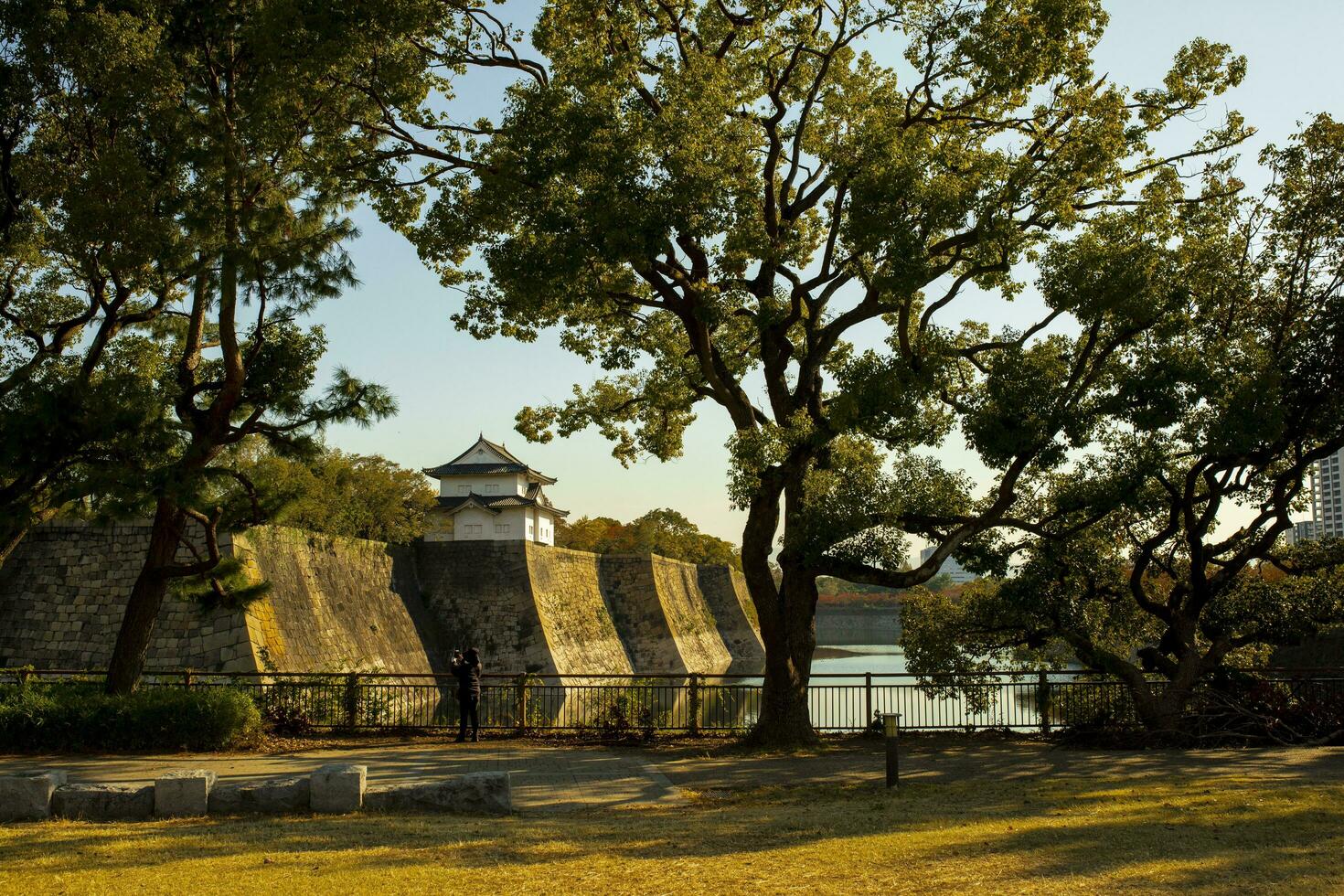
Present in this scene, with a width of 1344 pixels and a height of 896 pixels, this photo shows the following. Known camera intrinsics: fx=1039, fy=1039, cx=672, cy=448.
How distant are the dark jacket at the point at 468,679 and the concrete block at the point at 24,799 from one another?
715 centimetres

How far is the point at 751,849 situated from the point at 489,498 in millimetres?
50837

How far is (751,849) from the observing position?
6.91 meters

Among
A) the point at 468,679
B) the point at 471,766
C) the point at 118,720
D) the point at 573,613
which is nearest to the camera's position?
the point at 471,766

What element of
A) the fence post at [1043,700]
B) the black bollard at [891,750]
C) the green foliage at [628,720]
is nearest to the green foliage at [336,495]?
the green foliage at [628,720]

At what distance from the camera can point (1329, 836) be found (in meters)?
6.91

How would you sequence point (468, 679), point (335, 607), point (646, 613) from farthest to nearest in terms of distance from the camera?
point (646, 613)
point (335, 607)
point (468, 679)

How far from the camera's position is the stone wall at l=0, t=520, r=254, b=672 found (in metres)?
21.3

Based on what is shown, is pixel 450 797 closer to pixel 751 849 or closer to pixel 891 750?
pixel 751 849

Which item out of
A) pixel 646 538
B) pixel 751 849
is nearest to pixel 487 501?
pixel 646 538

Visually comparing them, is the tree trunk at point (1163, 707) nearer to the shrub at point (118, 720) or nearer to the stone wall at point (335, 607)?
the shrub at point (118, 720)

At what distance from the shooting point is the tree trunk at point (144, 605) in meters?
13.4

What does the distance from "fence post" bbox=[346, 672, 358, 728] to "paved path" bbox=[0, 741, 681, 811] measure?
4.01ft

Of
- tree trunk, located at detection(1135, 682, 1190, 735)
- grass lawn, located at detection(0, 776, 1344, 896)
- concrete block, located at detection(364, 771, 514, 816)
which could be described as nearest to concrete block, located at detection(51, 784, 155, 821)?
grass lawn, located at detection(0, 776, 1344, 896)

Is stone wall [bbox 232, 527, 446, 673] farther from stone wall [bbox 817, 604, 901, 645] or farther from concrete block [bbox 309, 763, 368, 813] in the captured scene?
stone wall [bbox 817, 604, 901, 645]
